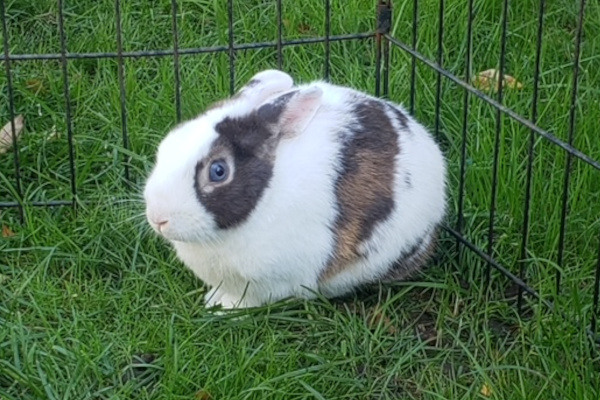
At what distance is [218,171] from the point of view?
325 cm

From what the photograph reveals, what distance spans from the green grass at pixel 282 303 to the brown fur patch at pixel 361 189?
0.65 feet

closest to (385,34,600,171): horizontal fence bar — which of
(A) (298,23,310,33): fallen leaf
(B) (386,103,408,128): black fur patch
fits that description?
(B) (386,103,408,128): black fur patch

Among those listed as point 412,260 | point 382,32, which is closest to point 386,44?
point 382,32

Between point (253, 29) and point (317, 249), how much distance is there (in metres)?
1.46

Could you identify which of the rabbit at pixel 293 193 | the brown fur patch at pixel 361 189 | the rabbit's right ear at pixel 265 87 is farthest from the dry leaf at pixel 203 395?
the rabbit's right ear at pixel 265 87

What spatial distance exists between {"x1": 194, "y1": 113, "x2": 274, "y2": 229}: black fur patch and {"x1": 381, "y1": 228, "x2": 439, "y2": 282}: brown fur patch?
51 cm

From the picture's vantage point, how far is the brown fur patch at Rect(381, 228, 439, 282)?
11.6 ft

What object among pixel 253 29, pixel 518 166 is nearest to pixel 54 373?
pixel 518 166

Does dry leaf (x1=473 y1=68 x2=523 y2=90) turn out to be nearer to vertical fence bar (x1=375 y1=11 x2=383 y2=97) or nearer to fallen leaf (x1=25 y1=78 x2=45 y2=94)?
vertical fence bar (x1=375 y1=11 x2=383 y2=97)

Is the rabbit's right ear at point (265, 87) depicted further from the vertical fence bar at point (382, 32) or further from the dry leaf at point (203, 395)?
the dry leaf at point (203, 395)

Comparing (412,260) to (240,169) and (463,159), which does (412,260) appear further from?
(240,169)

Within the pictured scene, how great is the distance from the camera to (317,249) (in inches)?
133

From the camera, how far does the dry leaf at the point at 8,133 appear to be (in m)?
4.07

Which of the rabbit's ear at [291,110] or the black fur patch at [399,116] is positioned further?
the black fur patch at [399,116]
